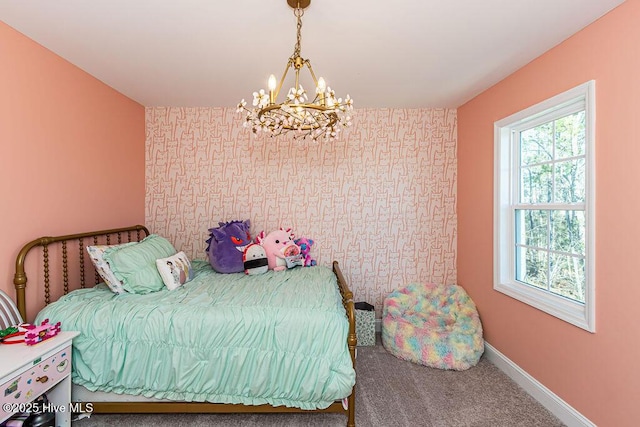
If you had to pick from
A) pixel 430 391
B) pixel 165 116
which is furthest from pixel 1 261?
pixel 430 391

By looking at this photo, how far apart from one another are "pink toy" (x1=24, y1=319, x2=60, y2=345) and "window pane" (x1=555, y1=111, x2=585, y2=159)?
3.43 m

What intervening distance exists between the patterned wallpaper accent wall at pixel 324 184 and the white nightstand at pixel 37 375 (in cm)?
184

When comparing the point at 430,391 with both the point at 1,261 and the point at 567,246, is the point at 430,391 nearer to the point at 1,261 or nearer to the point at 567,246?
the point at 567,246

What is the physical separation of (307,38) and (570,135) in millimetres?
1902

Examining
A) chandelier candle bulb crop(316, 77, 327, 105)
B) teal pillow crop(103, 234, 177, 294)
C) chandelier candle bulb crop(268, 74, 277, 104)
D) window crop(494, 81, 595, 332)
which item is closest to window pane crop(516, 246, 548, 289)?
window crop(494, 81, 595, 332)

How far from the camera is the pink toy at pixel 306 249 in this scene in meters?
3.46

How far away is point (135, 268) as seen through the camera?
242 centimetres

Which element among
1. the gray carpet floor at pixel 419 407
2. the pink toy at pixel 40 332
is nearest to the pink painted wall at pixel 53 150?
the pink toy at pixel 40 332

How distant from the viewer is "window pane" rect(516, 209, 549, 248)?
8.25 feet

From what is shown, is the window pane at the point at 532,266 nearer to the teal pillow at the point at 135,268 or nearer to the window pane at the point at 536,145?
the window pane at the point at 536,145

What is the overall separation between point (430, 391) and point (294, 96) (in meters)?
2.31

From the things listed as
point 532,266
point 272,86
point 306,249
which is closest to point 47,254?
point 272,86

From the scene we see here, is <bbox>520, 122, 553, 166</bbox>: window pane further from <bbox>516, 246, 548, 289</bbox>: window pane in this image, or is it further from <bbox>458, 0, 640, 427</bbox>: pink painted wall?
<bbox>516, 246, 548, 289</bbox>: window pane

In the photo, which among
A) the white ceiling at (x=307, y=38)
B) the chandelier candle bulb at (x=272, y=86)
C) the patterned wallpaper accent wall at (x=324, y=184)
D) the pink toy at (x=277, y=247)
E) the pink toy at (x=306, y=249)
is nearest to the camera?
the chandelier candle bulb at (x=272, y=86)
